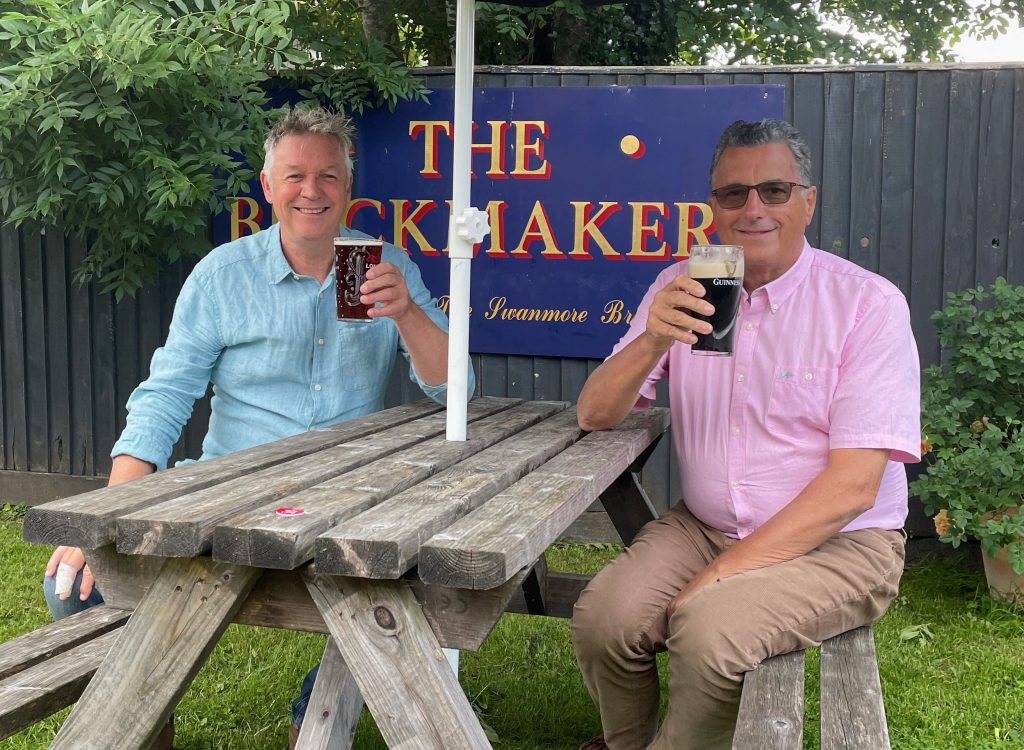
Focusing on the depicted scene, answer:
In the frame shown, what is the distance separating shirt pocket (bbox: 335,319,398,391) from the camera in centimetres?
274

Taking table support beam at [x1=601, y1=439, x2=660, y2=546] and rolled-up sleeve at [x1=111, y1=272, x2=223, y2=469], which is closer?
rolled-up sleeve at [x1=111, y1=272, x2=223, y2=469]

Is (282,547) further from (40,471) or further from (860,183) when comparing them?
(40,471)

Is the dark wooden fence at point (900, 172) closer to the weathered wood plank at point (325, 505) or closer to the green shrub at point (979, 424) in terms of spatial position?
the green shrub at point (979, 424)

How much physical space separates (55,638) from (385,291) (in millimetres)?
962

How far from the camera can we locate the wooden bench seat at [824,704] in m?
1.64

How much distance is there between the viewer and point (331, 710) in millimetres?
1930

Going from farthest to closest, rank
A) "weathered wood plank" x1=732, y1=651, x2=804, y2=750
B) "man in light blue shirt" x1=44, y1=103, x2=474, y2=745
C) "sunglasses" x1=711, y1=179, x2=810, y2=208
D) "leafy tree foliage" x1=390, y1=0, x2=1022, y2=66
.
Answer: "leafy tree foliage" x1=390, y1=0, x2=1022, y2=66 < "man in light blue shirt" x1=44, y1=103, x2=474, y2=745 < "sunglasses" x1=711, y1=179, x2=810, y2=208 < "weathered wood plank" x1=732, y1=651, x2=804, y2=750

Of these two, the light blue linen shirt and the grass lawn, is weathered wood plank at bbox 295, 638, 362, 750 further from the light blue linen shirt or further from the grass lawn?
the grass lawn

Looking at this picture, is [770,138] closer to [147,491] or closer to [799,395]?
[799,395]

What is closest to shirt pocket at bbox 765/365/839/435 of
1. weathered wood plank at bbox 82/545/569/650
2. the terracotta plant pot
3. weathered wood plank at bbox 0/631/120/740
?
weathered wood plank at bbox 82/545/569/650

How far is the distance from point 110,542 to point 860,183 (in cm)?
377

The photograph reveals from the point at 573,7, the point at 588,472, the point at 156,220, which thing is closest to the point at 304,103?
the point at 156,220

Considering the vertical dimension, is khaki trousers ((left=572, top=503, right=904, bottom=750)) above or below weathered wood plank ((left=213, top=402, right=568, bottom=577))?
below

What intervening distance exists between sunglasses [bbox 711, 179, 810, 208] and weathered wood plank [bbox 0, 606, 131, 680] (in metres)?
1.59
